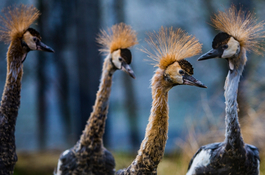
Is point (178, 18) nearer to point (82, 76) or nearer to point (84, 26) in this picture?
point (84, 26)

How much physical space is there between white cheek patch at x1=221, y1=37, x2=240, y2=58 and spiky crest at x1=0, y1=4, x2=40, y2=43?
50.2 inches

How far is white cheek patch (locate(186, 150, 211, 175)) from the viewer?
6.22 feet

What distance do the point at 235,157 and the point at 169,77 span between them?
2.38 feet

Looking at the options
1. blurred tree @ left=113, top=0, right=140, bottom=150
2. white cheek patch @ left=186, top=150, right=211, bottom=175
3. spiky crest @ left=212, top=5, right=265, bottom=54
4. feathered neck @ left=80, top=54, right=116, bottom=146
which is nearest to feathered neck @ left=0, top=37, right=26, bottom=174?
feathered neck @ left=80, top=54, right=116, bottom=146

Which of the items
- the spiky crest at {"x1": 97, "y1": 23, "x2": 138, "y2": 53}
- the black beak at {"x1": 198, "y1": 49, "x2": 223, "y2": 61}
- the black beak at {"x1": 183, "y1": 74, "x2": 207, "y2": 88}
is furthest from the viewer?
the spiky crest at {"x1": 97, "y1": 23, "x2": 138, "y2": 53}

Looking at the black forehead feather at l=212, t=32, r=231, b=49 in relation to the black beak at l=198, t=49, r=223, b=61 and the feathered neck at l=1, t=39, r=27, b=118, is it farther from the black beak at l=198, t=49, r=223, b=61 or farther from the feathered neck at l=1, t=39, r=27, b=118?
the feathered neck at l=1, t=39, r=27, b=118

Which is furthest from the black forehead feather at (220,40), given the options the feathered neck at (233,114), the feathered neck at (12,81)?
the feathered neck at (12,81)

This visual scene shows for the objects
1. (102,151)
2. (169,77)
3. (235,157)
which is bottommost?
(235,157)

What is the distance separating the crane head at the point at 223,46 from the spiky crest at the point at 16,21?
1.19 meters

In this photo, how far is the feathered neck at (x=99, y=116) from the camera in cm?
206

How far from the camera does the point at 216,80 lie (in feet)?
13.1

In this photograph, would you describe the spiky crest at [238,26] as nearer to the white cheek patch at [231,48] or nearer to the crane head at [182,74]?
the white cheek patch at [231,48]

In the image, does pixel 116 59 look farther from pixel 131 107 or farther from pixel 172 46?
pixel 131 107

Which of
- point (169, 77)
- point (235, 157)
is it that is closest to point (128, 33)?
point (169, 77)
